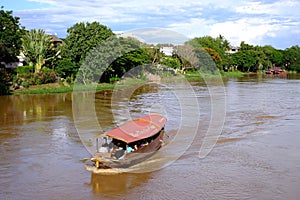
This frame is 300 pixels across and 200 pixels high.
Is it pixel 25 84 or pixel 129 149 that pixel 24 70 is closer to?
pixel 25 84

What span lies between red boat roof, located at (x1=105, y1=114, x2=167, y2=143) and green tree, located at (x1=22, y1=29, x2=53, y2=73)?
19.1m

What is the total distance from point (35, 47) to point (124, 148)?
21.7 m

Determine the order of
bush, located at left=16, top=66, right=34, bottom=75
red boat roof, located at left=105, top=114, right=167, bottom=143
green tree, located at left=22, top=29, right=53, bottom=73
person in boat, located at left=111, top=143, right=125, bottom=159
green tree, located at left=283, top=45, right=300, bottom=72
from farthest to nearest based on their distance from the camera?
green tree, located at left=283, top=45, right=300, bottom=72 < green tree, located at left=22, top=29, right=53, bottom=73 < bush, located at left=16, top=66, right=34, bottom=75 < red boat roof, located at left=105, top=114, right=167, bottom=143 < person in boat, located at left=111, top=143, right=125, bottom=159

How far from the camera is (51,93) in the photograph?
26359 mm

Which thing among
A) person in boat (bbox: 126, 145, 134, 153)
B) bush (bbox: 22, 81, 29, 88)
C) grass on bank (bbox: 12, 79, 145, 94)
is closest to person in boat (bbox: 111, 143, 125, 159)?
person in boat (bbox: 126, 145, 134, 153)

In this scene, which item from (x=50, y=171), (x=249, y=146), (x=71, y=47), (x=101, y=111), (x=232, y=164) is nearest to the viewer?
(x=50, y=171)

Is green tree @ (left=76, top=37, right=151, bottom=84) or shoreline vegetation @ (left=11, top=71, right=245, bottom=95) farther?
green tree @ (left=76, top=37, right=151, bottom=84)

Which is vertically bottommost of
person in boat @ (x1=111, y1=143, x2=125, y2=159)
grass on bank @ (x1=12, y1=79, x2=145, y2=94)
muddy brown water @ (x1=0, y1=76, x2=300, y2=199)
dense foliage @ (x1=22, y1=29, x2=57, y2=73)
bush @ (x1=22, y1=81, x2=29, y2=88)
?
muddy brown water @ (x1=0, y1=76, x2=300, y2=199)

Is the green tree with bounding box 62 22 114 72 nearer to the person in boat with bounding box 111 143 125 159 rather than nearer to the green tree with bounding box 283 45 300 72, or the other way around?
the person in boat with bounding box 111 143 125 159

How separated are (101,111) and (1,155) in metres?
8.56

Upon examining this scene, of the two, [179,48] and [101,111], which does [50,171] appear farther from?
[179,48]

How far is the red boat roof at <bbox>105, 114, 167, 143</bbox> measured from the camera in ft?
29.9

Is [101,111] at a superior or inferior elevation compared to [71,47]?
inferior

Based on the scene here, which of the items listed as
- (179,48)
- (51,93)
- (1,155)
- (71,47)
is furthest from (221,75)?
(1,155)
